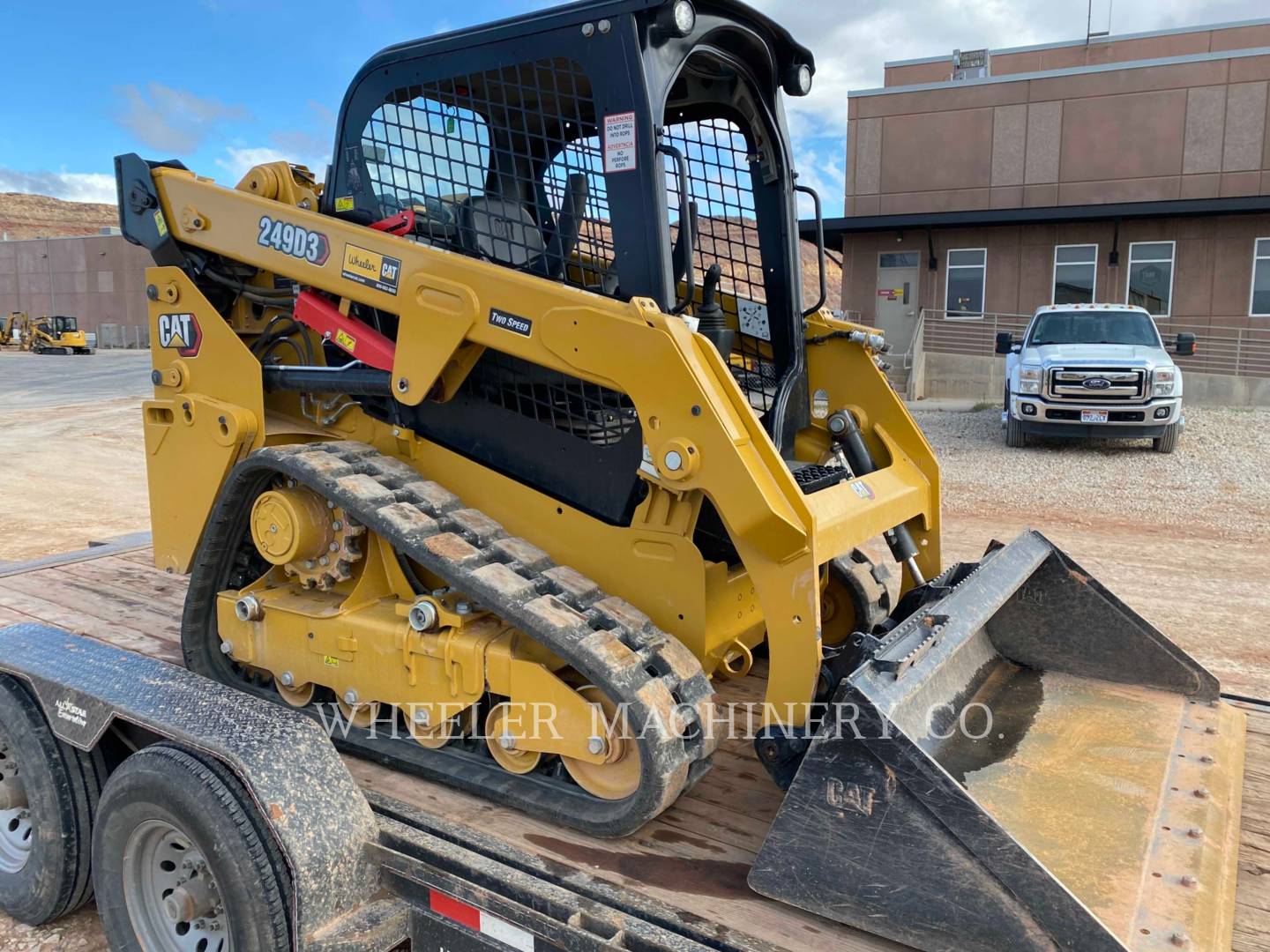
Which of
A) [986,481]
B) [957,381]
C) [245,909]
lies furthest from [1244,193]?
[245,909]

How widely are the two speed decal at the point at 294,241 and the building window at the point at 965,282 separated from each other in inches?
762

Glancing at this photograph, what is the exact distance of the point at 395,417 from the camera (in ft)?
11.9

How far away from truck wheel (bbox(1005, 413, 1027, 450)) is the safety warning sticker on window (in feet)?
36.6

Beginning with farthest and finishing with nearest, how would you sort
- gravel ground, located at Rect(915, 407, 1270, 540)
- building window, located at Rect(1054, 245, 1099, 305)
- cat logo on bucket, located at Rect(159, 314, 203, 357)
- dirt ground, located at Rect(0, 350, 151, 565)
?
building window, located at Rect(1054, 245, 1099, 305) → gravel ground, located at Rect(915, 407, 1270, 540) → dirt ground, located at Rect(0, 350, 151, 565) → cat logo on bucket, located at Rect(159, 314, 203, 357)

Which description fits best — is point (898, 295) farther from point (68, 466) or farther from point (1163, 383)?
point (68, 466)

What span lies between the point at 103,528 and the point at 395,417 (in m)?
7.38

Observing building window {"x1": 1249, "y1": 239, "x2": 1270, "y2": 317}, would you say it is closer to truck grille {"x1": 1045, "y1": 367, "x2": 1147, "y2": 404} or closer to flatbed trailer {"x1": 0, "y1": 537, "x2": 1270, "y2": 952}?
truck grille {"x1": 1045, "y1": 367, "x2": 1147, "y2": 404}

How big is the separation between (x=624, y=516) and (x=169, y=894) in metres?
1.71

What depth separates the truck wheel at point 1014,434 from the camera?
13.1m

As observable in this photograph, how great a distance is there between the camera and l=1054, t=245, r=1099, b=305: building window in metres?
20.0

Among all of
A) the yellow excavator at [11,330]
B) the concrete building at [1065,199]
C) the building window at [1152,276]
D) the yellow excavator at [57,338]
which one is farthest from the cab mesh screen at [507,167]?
the yellow excavator at [11,330]

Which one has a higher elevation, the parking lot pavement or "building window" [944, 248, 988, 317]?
"building window" [944, 248, 988, 317]

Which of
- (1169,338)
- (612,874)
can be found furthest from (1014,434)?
(612,874)

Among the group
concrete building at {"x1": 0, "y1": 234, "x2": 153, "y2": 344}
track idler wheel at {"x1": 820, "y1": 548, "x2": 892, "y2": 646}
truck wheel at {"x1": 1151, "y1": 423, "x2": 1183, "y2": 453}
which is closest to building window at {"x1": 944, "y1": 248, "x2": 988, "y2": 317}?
truck wheel at {"x1": 1151, "y1": 423, "x2": 1183, "y2": 453}
